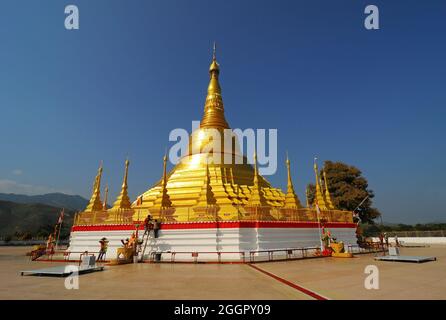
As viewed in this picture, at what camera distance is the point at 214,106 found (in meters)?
42.6

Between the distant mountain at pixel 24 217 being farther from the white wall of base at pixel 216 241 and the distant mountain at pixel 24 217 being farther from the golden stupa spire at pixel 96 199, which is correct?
the white wall of base at pixel 216 241

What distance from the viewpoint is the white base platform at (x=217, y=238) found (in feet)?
67.3

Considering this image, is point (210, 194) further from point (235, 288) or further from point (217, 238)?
point (235, 288)

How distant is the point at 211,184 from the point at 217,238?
1041 cm

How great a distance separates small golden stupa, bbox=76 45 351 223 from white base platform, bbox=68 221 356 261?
2.07 ft

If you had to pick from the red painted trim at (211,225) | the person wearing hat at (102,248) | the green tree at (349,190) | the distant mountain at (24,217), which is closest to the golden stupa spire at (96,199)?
the red painted trim at (211,225)

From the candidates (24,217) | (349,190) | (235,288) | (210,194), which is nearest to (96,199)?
(210,194)

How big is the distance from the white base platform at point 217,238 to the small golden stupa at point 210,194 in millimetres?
631

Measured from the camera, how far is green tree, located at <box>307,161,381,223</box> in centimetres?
4688

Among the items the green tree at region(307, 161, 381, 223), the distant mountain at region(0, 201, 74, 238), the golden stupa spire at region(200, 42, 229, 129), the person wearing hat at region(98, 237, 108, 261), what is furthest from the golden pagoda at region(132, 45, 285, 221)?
the distant mountain at region(0, 201, 74, 238)

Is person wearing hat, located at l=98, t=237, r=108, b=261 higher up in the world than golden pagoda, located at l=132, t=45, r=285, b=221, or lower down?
lower down

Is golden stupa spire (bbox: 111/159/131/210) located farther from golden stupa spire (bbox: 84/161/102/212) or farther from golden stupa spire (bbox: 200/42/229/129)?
golden stupa spire (bbox: 200/42/229/129)

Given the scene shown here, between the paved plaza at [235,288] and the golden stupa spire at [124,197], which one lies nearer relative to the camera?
the paved plaza at [235,288]

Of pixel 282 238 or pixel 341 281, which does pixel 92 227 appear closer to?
pixel 282 238
